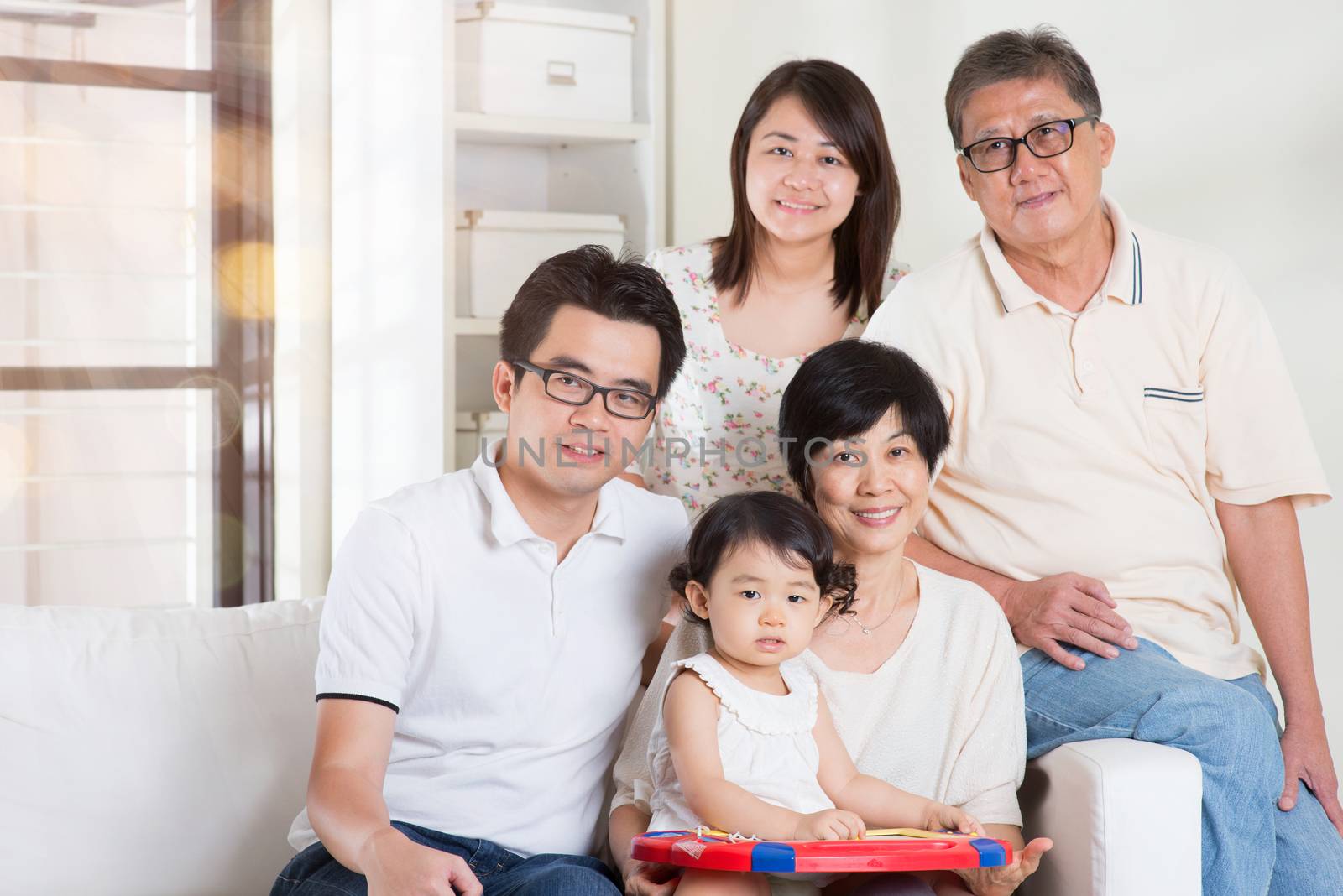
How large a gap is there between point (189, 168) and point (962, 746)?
112 inches

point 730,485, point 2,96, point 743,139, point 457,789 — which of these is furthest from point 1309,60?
point 2,96

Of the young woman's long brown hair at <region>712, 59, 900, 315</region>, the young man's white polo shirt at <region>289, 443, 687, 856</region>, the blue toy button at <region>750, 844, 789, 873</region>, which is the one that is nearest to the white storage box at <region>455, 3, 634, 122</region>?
the young woman's long brown hair at <region>712, 59, 900, 315</region>

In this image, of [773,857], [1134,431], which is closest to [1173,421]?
[1134,431]

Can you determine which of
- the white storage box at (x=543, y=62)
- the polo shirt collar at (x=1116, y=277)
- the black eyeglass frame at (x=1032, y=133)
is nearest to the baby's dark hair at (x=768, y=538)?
the polo shirt collar at (x=1116, y=277)

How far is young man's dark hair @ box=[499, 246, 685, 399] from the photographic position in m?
1.63

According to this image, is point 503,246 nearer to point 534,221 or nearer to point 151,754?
point 534,221

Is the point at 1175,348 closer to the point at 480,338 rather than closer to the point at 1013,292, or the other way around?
the point at 1013,292

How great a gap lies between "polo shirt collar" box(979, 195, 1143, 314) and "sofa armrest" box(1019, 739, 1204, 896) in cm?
64

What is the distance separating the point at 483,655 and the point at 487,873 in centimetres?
25

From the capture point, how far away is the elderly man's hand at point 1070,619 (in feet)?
5.62

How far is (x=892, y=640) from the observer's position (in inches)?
65.6

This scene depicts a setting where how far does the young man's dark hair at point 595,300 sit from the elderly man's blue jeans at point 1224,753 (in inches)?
27.4

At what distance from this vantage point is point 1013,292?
1.85 metres

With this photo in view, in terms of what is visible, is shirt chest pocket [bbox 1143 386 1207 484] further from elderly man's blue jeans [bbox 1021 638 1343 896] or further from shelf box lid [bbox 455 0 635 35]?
shelf box lid [bbox 455 0 635 35]
